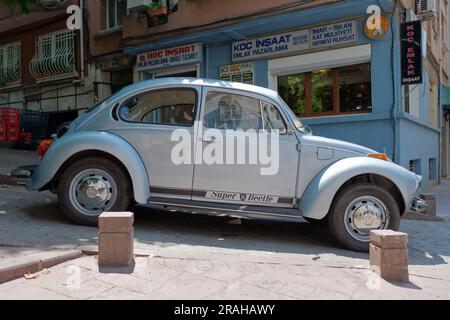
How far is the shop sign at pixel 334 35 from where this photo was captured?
991 centimetres

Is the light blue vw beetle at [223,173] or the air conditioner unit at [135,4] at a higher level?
the air conditioner unit at [135,4]

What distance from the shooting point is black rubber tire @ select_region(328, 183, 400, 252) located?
5.31 m

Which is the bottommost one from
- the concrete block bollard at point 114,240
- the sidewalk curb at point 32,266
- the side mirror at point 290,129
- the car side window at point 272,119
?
the sidewalk curb at point 32,266

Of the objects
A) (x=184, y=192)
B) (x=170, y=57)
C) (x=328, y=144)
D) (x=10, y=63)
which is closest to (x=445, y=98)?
(x=170, y=57)

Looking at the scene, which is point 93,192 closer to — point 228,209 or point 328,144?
point 228,209

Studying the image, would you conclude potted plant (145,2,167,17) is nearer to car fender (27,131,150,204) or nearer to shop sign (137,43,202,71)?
shop sign (137,43,202,71)

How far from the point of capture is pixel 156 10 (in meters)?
12.1

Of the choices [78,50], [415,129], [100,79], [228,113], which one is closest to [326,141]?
[228,113]

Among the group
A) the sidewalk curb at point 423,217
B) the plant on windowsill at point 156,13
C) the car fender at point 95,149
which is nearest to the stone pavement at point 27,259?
the car fender at point 95,149

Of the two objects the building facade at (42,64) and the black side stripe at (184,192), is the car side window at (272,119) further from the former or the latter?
the building facade at (42,64)

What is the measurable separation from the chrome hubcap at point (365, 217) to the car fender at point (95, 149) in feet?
8.03

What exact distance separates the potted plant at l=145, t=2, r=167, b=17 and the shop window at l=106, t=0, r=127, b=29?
2287mm

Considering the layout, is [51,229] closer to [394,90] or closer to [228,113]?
[228,113]

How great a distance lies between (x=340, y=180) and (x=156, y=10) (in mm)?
8678
